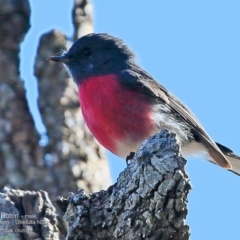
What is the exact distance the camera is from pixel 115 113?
7.03 m

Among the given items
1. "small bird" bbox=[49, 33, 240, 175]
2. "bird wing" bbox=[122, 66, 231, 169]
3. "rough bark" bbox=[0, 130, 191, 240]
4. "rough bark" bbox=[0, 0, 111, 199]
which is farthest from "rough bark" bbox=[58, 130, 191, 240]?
"rough bark" bbox=[0, 0, 111, 199]

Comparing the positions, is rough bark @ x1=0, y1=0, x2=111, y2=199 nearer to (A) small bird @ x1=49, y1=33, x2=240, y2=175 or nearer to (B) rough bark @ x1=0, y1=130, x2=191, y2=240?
(A) small bird @ x1=49, y1=33, x2=240, y2=175

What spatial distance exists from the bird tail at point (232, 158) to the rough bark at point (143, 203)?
3315 mm

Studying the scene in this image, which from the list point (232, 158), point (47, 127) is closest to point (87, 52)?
point (47, 127)

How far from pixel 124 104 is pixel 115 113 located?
134mm

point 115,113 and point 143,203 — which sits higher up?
point 115,113

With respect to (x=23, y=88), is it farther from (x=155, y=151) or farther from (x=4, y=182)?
(x=155, y=151)

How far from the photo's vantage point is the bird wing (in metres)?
7.40

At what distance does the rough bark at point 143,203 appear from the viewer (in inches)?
178

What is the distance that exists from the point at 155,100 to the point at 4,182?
158 centimetres

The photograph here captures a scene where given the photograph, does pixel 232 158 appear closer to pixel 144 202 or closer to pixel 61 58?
pixel 61 58

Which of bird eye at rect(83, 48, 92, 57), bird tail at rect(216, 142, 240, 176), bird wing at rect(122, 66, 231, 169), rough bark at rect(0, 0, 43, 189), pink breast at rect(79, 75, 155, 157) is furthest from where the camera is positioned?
bird tail at rect(216, 142, 240, 176)

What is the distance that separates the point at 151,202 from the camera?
15.0 ft

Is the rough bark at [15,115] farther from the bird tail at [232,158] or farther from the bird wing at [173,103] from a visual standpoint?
the bird tail at [232,158]
